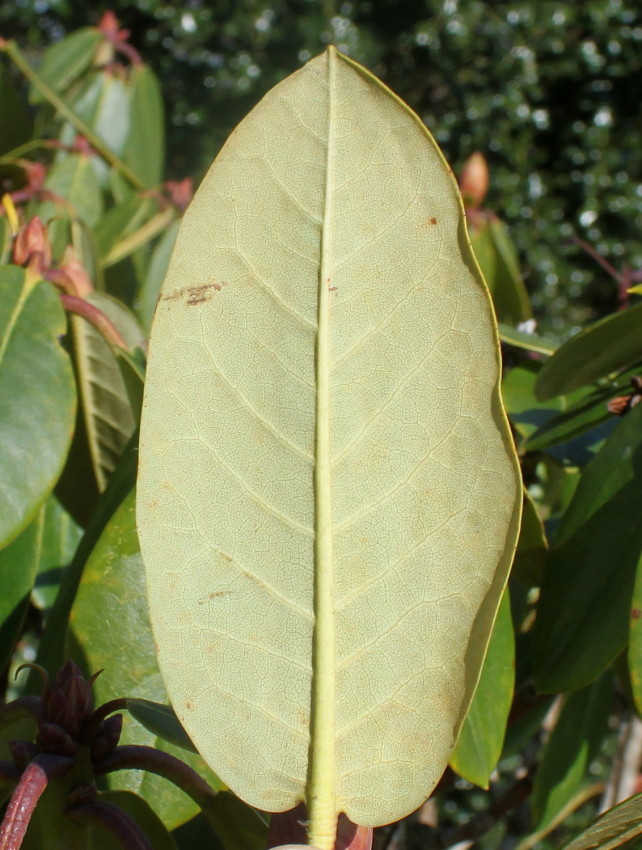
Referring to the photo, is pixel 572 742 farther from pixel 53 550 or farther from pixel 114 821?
pixel 114 821

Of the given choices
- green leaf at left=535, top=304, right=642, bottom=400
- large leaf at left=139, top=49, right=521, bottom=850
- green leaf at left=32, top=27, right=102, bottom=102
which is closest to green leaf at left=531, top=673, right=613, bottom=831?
green leaf at left=535, top=304, right=642, bottom=400

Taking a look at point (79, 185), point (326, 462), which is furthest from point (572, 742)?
point (79, 185)

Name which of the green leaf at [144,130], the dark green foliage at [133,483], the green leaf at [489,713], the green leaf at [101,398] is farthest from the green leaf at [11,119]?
the green leaf at [489,713]

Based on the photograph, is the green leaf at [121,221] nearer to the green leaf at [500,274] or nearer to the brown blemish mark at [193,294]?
the green leaf at [500,274]

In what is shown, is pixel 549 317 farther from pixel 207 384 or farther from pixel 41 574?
pixel 207 384

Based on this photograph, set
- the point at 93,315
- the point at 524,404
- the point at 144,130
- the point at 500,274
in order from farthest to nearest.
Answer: the point at 144,130 → the point at 500,274 → the point at 524,404 → the point at 93,315

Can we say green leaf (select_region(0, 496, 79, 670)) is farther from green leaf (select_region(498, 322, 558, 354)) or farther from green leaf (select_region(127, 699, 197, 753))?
green leaf (select_region(498, 322, 558, 354))

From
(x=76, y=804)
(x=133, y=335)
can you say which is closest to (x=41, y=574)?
(x=133, y=335)
